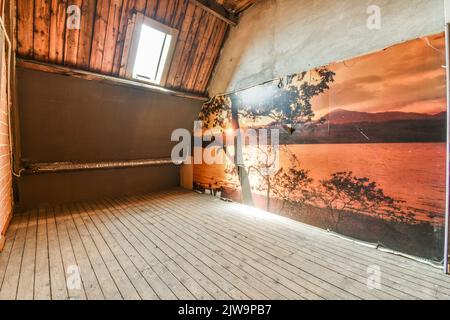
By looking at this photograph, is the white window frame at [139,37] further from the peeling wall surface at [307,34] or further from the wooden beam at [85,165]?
the wooden beam at [85,165]

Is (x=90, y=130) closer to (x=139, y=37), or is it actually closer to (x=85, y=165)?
(x=85, y=165)

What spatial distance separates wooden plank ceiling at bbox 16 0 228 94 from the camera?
3221mm

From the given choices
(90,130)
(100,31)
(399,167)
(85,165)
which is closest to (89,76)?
(100,31)

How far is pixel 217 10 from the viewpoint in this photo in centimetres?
458

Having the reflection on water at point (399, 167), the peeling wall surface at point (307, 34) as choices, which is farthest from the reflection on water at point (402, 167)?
the peeling wall surface at point (307, 34)

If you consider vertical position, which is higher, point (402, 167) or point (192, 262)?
point (402, 167)

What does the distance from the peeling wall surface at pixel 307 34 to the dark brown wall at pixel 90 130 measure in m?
1.61

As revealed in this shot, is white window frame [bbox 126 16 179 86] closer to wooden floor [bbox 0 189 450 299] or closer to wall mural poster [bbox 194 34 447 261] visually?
wall mural poster [bbox 194 34 447 261]

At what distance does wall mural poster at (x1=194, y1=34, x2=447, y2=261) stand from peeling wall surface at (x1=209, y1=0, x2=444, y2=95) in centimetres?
22

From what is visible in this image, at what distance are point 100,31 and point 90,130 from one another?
6.10 ft

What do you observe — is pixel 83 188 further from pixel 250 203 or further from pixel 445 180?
pixel 445 180

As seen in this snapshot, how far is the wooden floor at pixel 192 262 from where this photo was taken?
1.88m

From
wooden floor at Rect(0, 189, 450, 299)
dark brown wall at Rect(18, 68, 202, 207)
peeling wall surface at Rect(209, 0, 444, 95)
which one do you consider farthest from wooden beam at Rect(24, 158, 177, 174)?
peeling wall surface at Rect(209, 0, 444, 95)
